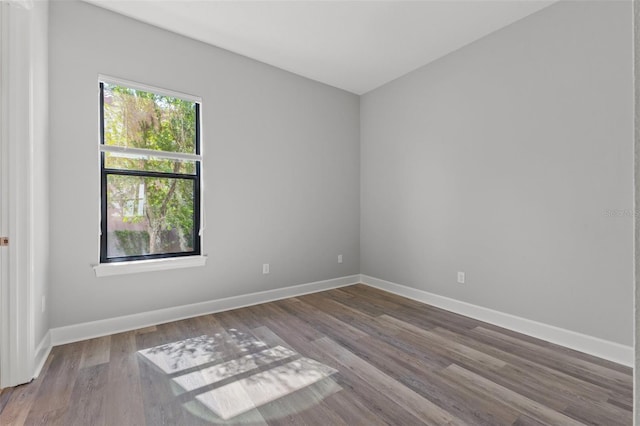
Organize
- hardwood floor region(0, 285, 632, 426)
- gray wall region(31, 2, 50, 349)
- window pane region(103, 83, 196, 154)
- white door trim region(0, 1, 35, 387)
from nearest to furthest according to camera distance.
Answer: hardwood floor region(0, 285, 632, 426) → white door trim region(0, 1, 35, 387) → gray wall region(31, 2, 50, 349) → window pane region(103, 83, 196, 154)

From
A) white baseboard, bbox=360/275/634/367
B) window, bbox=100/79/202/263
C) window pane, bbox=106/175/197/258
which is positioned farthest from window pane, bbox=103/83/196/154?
white baseboard, bbox=360/275/634/367

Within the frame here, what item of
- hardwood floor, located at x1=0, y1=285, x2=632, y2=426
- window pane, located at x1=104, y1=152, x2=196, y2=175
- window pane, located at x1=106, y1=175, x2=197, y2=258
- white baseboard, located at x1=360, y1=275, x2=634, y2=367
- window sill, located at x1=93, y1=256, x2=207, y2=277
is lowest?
hardwood floor, located at x1=0, y1=285, x2=632, y2=426

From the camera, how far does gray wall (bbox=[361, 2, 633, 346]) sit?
7.27 ft

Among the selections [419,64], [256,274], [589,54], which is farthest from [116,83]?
[589,54]

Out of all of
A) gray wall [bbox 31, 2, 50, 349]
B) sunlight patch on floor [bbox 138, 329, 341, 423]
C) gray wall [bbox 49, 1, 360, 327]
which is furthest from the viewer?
gray wall [bbox 49, 1, 360, 327]

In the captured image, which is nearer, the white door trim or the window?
the white door trim

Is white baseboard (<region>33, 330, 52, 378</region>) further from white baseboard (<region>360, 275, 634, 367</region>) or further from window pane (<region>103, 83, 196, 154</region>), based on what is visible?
white baseboard (<region>360, 275, 634, 367</region>)

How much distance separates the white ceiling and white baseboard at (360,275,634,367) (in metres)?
2.83

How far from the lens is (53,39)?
7.83ft

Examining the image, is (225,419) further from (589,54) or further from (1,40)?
(589,54)

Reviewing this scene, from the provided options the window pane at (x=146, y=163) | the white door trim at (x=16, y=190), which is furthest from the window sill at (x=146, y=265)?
the window pane at (x=146, y=163)

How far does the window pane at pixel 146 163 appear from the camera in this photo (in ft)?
8.87

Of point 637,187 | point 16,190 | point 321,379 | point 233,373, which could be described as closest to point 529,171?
point 321,379

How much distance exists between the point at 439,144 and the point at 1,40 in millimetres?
3786
